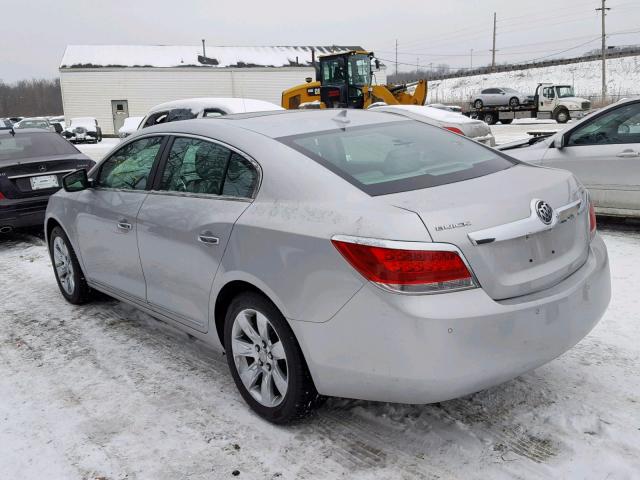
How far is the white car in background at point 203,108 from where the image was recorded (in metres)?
10.6

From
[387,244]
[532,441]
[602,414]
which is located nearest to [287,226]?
[387,244]

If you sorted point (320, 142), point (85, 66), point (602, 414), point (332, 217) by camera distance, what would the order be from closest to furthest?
point (332, 217) → point (602, 414) → point (320, 142) → point (85, 66)

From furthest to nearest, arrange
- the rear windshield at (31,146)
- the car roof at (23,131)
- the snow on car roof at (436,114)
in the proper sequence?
the snow on car roof at (436,114)
the car roof at (23,131)
the rear windshield at (31,146)

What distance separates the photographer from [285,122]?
11.9ft

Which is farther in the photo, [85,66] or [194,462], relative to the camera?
[85,66]

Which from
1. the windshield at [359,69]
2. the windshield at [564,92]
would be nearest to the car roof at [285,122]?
the windshield at [359,69]

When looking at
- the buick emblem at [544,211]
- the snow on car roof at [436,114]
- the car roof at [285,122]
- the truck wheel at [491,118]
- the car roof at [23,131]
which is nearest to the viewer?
the buick emblem at [544,211]

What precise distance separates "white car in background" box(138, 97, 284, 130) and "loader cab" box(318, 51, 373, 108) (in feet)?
25.3

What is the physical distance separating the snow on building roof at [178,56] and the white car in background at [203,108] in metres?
37.3

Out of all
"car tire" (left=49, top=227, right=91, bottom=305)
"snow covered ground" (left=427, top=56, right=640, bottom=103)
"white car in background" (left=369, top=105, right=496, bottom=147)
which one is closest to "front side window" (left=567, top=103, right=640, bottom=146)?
"white car in background" (left=369, top=105, right=496, bottom=147)

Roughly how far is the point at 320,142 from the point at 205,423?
62.9 inches

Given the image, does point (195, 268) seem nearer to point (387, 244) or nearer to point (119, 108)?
point (387, 244)

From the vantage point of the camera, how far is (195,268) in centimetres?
338

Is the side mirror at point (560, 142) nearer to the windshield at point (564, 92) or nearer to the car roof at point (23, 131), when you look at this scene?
the car roof at point (23, 131)
